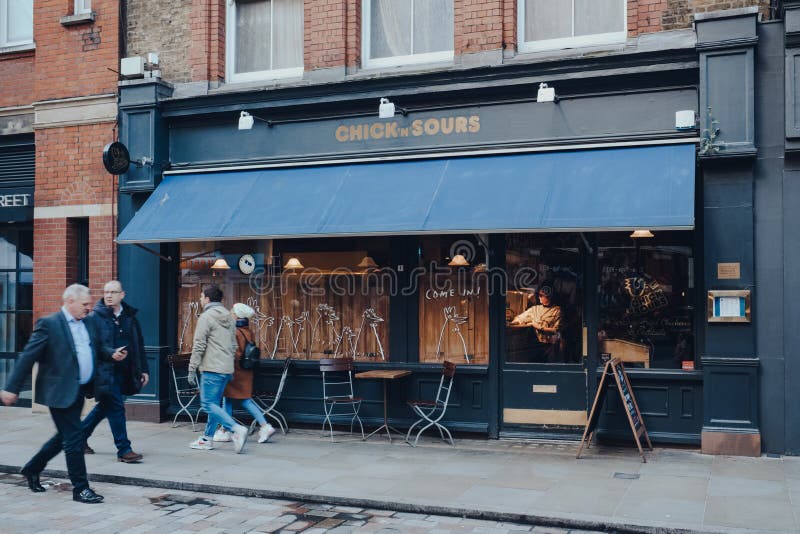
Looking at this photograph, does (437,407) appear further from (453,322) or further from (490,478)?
(490,478)

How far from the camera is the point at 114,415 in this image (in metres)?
8.78

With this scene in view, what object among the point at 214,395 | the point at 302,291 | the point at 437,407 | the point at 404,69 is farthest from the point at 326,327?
the point at 404,69

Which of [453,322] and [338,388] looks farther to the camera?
[338,388]

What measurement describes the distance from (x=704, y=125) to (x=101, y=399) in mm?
7104

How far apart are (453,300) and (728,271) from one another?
10.8ft

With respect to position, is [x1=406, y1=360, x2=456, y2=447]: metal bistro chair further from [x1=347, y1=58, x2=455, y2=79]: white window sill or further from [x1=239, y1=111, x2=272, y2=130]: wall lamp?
[x1=239, y1=111, x2=272, y2=130]: wall lamp

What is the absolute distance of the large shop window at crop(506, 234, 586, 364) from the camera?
32.6 ft

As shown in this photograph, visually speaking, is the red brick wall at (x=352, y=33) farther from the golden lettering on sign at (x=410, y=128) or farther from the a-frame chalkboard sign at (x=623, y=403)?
the a-frame chalkboard sign at (x=623, y=403)

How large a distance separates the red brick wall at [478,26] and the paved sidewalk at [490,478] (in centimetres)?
494

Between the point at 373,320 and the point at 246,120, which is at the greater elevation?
the point at 246,120

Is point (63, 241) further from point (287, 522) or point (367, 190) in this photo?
point (287, 522)

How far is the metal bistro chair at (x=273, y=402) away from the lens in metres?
10.7

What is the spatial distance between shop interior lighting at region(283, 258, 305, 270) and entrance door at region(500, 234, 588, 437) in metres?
2.88

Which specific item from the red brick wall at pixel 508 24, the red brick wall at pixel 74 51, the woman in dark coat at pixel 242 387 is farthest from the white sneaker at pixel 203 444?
the red brick wall at pixel 508 24
